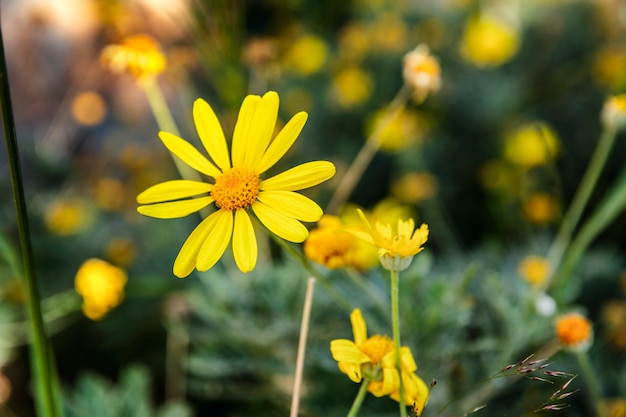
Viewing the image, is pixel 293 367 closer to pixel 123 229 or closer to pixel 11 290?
pixel 11 290

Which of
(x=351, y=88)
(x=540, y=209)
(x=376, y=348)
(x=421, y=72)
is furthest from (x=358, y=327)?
(x=351, y=88)

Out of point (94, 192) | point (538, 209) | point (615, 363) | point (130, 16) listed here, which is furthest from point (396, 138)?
point (130, 16)

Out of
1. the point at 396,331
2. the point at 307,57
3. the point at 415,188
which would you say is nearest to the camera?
the point at 396,331

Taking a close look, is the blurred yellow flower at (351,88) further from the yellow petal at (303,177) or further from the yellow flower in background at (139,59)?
the yellow petal at (303,177)

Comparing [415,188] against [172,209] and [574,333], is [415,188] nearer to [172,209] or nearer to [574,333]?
[574,333]

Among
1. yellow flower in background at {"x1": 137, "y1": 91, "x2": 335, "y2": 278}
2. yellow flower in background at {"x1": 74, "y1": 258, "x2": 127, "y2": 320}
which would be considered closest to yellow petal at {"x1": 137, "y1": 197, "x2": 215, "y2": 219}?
yellow flower in background at {"x1": 137, "y1": 91, "x2": 335, "y2": 278}

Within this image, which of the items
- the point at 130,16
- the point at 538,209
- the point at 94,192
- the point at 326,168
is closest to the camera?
the point at 326,168

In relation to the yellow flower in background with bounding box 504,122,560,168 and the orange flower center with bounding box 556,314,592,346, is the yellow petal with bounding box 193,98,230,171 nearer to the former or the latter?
the orange flower center with bounding box 556,314,592,346
